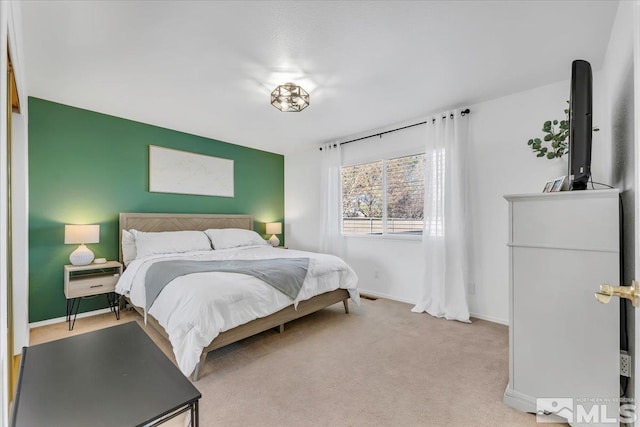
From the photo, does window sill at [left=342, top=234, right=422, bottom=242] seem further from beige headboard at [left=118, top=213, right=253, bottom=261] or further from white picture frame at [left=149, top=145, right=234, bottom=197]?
white picture frame at [left=149, top=145, right=234, bottom=197]

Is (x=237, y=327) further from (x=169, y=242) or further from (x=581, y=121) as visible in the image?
(x=581, y=121)

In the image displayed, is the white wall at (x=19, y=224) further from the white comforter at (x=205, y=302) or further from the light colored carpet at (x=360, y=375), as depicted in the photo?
the white comforter at (x=205, y=302)

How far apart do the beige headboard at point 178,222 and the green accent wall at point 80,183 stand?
0.12 m

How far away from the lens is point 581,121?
5.34 feet

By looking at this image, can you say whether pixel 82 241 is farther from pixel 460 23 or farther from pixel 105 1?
pixel 460 23

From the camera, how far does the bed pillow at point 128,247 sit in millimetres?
3486

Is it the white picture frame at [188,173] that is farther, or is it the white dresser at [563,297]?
the white picture frame at [188,173]

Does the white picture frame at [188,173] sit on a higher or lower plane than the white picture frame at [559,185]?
higher

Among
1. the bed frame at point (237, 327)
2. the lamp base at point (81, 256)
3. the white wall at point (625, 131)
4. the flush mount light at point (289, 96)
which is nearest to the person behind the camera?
the white wall at point (625, 131)

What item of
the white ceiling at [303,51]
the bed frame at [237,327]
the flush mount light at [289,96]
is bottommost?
the bed frame at [237,327]

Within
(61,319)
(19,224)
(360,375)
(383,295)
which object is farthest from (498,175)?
(61,319)

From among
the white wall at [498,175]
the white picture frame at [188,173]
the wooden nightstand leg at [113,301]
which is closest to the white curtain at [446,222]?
the white wall at [498,175]

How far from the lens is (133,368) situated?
1.05 metres

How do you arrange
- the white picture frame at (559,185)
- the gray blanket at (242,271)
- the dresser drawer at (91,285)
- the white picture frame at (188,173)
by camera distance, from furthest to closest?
the white picture frame at (188,173), the dresser drawer at (91,285), the gray blanket at (242,271), the white picture frame at (559,185)
